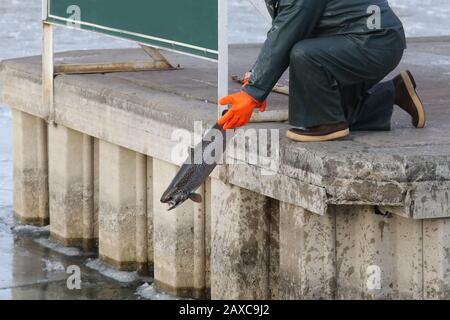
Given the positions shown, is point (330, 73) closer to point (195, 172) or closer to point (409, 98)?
point (409, 98)

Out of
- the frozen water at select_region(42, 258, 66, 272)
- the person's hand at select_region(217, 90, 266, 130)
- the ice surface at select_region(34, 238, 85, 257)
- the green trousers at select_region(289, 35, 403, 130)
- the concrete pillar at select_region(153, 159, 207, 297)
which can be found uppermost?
the green trousers at select_region(289, 35, 403, 130)

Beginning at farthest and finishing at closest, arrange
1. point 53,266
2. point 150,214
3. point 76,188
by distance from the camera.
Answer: point 76,188 → point 53,266 → point 150,214

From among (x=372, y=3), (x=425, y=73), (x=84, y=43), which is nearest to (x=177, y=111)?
(x=372, y=3)

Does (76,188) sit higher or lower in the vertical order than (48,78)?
lower

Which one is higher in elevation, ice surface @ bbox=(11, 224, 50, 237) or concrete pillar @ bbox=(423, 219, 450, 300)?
concrete pillar @ bbox=(423, 219, 450, 300)

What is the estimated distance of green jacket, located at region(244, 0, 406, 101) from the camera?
7.95m

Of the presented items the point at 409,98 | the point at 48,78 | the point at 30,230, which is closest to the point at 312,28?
the point at 409,98

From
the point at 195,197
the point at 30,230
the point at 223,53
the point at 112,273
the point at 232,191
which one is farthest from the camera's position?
the point at 30,230

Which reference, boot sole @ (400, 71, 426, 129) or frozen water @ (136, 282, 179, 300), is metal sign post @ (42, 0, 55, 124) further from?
boot sole @ (400, 71, 426, 129)

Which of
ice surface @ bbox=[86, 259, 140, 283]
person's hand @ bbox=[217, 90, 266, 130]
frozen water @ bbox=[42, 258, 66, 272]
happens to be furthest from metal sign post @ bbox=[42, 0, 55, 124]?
person's hand @ bbox=[217, 90, 266, 130]

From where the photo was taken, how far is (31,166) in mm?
11398

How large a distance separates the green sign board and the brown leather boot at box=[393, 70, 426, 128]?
3.49 ft

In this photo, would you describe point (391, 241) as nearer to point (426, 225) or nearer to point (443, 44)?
point (426, 225)

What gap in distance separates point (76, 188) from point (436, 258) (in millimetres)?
3747
